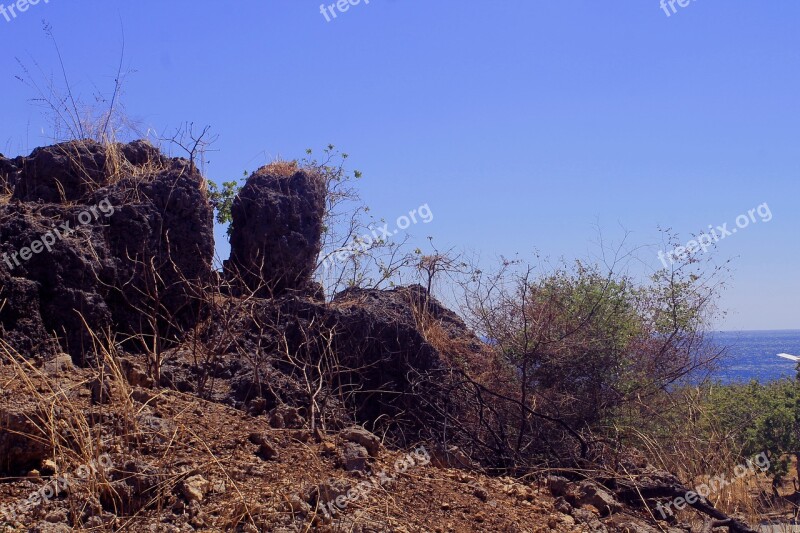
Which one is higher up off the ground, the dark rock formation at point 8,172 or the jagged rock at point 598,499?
the dark rock formation at point 8,172

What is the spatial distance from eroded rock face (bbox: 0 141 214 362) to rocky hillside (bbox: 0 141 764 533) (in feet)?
0.06

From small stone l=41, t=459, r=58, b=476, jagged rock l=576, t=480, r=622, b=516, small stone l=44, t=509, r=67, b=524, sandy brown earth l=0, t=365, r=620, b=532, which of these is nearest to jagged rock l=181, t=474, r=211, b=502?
sandy brown earth l=0, t=365, r=620, b=532

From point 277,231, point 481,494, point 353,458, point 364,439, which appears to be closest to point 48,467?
point 353,458

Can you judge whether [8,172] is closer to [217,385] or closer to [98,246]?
[98,246]

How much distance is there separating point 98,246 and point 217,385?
1684 millimetres

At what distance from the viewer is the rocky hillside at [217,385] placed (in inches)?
187

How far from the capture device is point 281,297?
8.34 m

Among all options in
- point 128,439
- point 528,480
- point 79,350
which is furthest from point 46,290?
point 528,480

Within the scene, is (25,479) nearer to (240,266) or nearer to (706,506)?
(240,266)

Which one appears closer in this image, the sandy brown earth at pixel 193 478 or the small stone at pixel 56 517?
the small stone at pixel 56 517

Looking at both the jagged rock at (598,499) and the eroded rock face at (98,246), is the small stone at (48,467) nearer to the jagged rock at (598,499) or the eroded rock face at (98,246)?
the eroded rock face at (98,246)

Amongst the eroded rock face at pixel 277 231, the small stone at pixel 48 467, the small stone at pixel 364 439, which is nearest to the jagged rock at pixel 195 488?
the small stone at pixel 48 467

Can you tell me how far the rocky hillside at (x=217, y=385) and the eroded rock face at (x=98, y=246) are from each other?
0.02m

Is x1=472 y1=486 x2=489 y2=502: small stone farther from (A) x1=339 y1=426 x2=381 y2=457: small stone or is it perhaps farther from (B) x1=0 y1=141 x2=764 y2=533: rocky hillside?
(A) x1=339 y1=426 x2=381 y2=457: small stone
